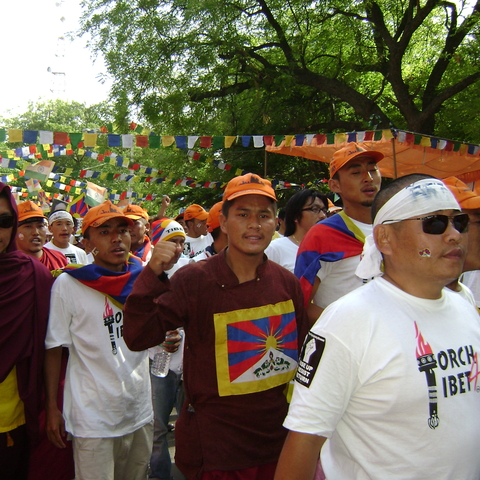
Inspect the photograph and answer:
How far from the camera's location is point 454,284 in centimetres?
258

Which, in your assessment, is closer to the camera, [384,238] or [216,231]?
[384,238]

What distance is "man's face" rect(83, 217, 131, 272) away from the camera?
3383mm

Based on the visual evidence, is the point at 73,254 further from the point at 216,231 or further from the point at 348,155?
the point at 348,155

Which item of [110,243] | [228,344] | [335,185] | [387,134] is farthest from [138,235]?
[387,134]

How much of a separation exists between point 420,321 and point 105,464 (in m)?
2.27

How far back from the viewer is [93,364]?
3119mm

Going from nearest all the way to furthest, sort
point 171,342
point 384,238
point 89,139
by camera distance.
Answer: point 384,238
point 171,342
point 89,139

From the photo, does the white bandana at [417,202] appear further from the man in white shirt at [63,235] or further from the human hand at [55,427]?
the man in white shirt at [63,235]

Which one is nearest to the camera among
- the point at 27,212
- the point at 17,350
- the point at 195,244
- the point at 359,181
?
the point at 17,350

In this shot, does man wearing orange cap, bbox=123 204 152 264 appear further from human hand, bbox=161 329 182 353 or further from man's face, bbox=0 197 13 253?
man's face, bbox=0 197 13 253

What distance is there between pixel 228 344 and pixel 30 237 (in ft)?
12.2

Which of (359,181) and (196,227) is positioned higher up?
(359,181)

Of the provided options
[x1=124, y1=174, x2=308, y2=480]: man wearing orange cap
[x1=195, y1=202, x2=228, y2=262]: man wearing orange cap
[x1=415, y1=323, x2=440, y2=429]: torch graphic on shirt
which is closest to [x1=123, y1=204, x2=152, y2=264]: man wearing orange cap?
[x1=195, y1=202, x2=228, y2=262]: man wearing orange cap

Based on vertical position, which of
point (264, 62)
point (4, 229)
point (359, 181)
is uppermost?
point (264, 62)
